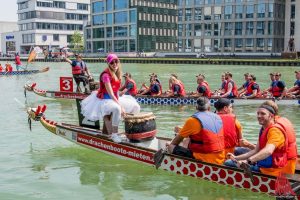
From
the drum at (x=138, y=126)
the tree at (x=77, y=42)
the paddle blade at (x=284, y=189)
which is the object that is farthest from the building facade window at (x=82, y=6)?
the paddle blade at (x=284, y=189)

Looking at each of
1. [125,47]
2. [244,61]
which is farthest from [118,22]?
[244,61]

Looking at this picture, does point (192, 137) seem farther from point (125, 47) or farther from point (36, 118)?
point (125, 47)

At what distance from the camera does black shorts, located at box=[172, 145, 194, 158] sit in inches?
349

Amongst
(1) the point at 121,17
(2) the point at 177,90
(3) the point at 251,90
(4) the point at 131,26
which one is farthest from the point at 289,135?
(1) the point at 121,17

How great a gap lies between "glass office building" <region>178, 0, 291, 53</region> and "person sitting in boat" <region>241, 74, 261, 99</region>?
75495 mm

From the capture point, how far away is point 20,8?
144500 millimetres

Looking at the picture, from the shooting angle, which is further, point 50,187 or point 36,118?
point 36,118

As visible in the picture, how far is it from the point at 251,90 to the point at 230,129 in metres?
12.9

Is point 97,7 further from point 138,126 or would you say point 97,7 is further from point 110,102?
point 138,126

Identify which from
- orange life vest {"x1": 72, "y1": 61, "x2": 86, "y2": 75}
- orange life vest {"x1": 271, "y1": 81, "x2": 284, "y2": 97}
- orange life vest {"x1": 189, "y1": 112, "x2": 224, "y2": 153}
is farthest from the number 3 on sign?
orange life vest {"x1": 189, "y1": 112, "x2": 224, "y2": 153}

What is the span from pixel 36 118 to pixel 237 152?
20.8ft

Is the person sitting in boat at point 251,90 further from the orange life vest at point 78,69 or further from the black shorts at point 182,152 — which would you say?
the black shorts at point 182,152

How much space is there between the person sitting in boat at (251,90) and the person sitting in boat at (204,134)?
41.1 ft

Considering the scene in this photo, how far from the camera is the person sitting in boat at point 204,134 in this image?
8070 mm
